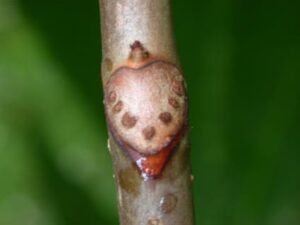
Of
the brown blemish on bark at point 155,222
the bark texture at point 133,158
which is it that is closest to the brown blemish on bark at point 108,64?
the bark texture at point 133,158

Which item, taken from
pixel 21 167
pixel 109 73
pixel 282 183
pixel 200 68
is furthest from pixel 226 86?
pixel 109 73

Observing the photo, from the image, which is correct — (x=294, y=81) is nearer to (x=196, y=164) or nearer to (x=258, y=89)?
(x=258, y=89)

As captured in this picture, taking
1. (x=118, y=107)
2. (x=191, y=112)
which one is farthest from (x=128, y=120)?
(x=191, y=112)

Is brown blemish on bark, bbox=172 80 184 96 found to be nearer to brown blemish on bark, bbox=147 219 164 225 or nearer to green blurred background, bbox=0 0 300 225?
brown blemish on bark, bbox=147 219 164 225

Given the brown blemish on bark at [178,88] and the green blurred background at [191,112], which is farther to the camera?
the green blurred background at [191,112]

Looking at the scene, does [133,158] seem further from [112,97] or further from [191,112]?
[191,112]

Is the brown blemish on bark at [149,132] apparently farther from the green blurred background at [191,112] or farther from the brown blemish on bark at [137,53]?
the green blurred background at [191,112]
